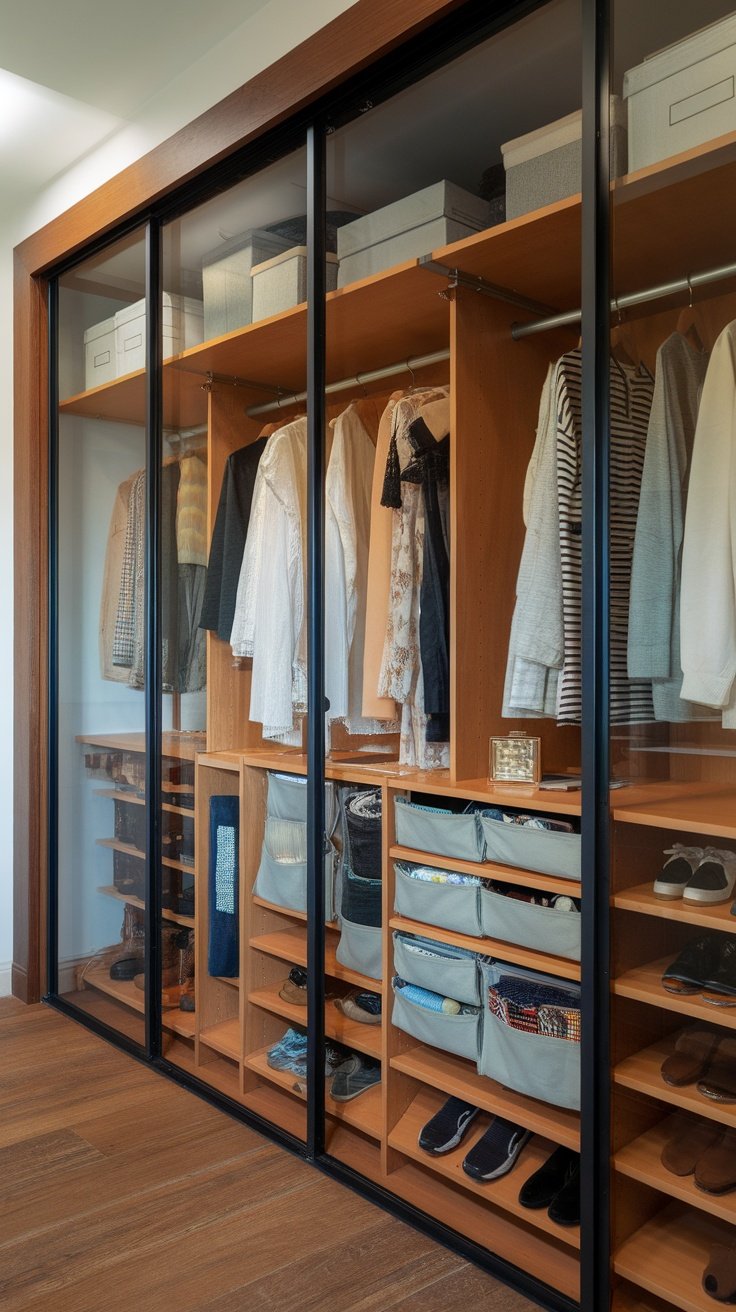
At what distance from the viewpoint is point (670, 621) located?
5.25 ft

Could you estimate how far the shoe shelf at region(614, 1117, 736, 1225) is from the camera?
149 cm

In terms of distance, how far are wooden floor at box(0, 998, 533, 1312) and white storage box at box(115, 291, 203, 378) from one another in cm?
207

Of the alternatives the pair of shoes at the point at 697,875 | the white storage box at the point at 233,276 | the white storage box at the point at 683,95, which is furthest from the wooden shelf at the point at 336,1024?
the white storage box at the point at 683,95

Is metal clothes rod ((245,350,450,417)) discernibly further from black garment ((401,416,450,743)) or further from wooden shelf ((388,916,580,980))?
wooden shelf ((388,916,580,980))

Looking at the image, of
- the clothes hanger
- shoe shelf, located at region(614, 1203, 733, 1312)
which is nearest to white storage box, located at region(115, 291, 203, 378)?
the clothes hanger

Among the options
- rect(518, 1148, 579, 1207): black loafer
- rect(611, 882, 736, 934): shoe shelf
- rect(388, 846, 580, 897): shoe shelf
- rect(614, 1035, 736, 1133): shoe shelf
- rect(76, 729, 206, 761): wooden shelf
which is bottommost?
rect(518, 1148, 579, 1207): black loafer

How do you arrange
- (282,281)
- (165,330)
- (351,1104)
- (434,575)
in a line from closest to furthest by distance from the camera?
(434,575) → (351,1104) → (282,281) → (165,330)

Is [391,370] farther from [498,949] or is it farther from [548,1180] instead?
[548,1180]

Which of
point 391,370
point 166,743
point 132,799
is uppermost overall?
point 391,370

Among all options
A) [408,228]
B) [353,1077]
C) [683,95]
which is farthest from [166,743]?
[683,95]

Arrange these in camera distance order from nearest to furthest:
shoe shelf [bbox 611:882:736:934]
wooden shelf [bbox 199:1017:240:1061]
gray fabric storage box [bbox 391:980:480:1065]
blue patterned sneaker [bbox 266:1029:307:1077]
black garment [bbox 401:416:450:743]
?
shoe shelf [bbox 611:882:736:934] → gray fabric storage box [bbox 391:980:480:1065] → black garment [bbox 401:416:450:743] → blue patterned sneaker [bbox 266:1029:307:1077] → wooden shelf [bbox 199:1017:240:1061]

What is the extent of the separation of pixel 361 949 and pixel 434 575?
2.84 ft

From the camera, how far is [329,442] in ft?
7.73

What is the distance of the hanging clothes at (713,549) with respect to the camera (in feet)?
5.00
